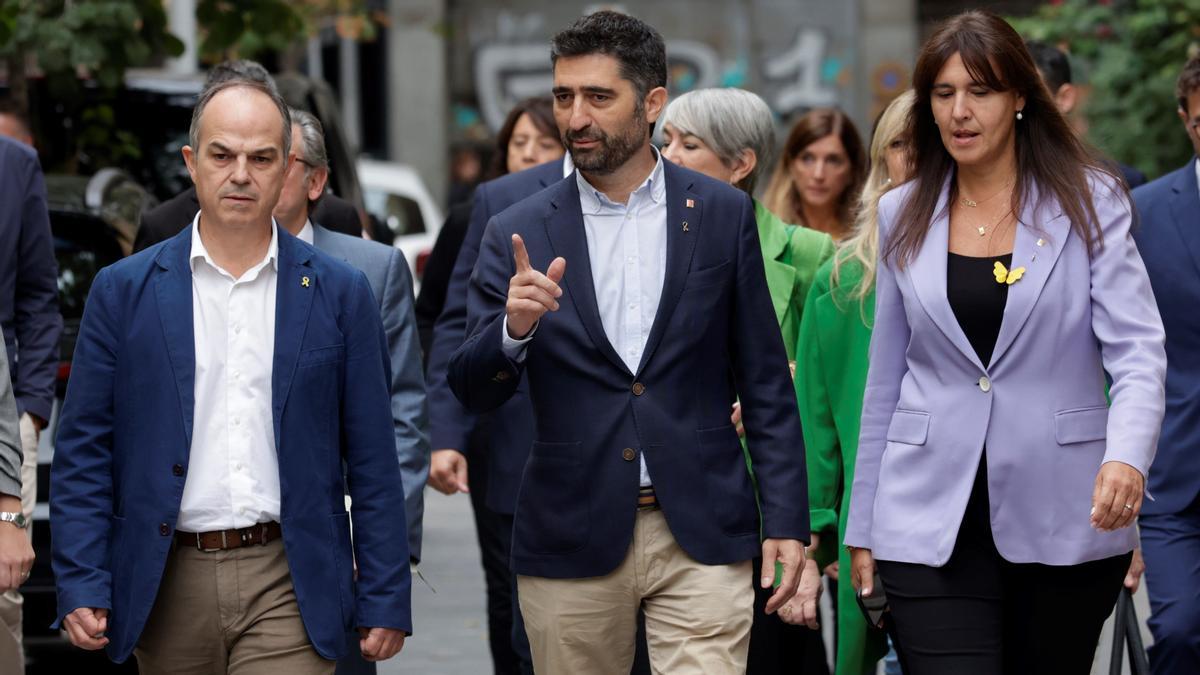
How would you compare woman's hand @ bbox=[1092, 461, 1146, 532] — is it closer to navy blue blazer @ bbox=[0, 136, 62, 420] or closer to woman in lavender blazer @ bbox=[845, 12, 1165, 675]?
woman in lavender blazer @ bbox=[845, 12, 1165, 675]

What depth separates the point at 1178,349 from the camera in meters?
6.61

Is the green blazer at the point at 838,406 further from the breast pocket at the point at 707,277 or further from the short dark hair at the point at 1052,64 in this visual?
the short dark hair at the point at 1052,64

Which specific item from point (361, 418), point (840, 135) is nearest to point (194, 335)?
point (361, 418)

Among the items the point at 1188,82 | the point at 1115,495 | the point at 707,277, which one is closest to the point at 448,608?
the point at 1188,82

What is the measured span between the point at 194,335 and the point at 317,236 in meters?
1.60

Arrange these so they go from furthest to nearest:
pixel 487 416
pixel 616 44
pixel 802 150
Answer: pixel 802 150, pixel 487 416, pixel 616 44

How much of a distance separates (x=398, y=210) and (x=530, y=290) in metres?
13.7

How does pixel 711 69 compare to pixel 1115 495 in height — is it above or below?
below

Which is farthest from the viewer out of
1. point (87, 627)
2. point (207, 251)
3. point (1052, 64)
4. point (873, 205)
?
point (1052, 64)

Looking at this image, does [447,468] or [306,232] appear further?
[447,468]

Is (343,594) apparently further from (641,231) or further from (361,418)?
(641,231)

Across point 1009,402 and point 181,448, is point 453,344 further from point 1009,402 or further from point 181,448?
point 1009,402

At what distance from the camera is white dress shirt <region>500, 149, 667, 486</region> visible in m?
5.24

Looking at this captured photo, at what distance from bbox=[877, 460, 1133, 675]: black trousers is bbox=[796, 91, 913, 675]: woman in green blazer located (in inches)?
43.0
